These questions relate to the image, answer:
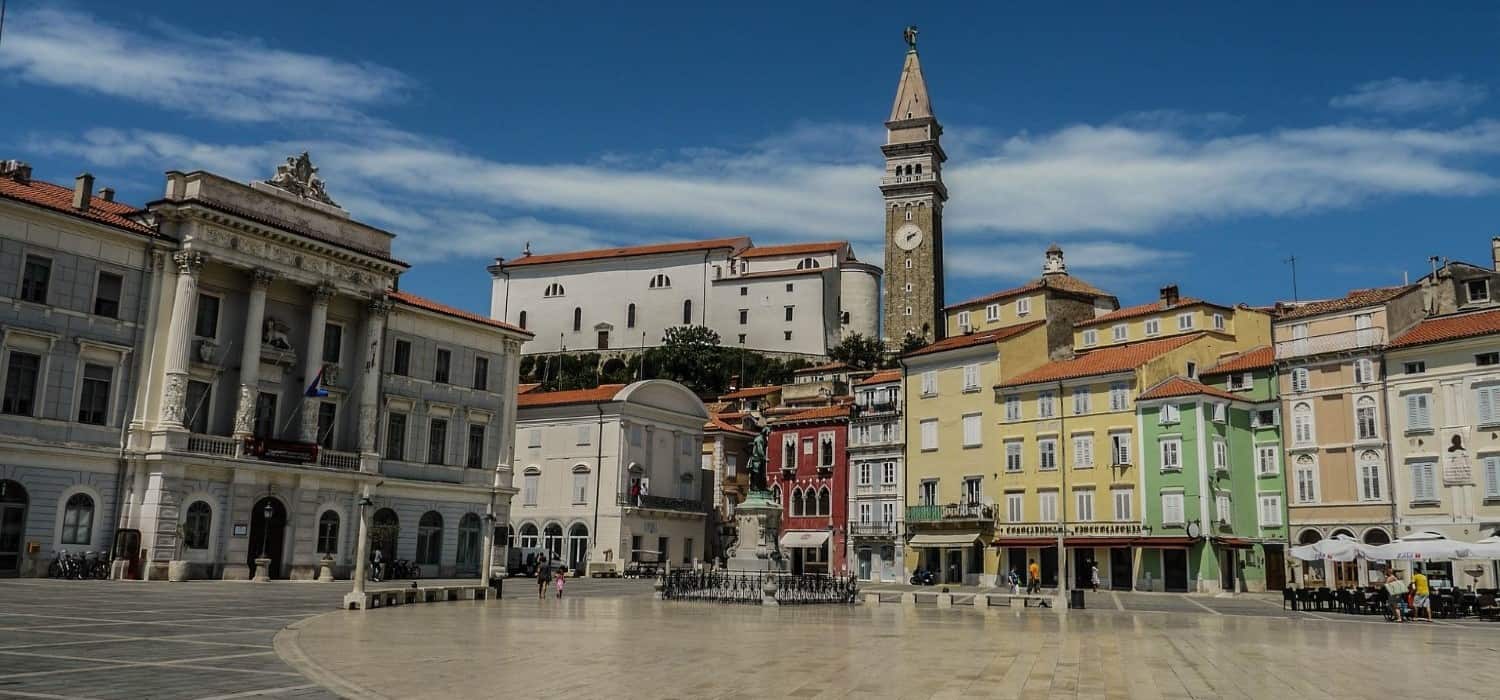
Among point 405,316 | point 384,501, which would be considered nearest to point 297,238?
point 405,316

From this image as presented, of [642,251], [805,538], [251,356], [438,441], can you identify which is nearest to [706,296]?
[642,251]

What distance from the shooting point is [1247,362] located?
57.8 meters

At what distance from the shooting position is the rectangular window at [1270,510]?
54.7m

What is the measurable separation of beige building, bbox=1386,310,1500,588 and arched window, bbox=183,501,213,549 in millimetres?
47392

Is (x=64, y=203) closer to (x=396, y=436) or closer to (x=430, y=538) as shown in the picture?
(x=396, y=436)

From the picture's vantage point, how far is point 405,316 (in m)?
52.6

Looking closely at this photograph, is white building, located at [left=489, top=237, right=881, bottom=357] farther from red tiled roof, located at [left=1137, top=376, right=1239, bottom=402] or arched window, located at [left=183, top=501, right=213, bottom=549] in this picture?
arched window, located at [left=183, top=501, right=213, bottom=549]

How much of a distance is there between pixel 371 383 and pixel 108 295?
1143 cm

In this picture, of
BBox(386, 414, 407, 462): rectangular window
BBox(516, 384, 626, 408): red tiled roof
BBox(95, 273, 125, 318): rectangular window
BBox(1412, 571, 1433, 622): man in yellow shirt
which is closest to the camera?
BBox(1412, 571, 1433, 622): man in yellow shirt

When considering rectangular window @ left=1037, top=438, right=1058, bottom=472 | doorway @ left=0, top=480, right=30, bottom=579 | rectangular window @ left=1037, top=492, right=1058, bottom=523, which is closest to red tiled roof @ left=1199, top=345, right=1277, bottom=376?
rectangular window @ left=1037, top=438, right=1058, bottom=472

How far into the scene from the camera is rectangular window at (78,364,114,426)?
40312 mm

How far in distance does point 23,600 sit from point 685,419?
51.6 meters

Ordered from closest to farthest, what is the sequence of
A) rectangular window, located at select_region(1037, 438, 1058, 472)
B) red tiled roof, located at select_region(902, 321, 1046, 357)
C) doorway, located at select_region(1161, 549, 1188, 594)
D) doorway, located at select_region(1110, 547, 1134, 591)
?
doorway, located at select_region(1161, 549, 1188, 594), doorway, located at select_region(1110, 547, 1134, 591), rectangular window, located at select_region(1037, 438, 1058, 472), red tiled roof, located at select_region(902, 321, 1046, 357)

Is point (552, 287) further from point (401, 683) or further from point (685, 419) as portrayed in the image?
point (401, 683)
